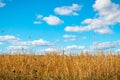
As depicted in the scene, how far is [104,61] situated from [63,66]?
162 cm

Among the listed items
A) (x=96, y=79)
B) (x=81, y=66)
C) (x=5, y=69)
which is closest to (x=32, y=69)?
(x=5, y=69)

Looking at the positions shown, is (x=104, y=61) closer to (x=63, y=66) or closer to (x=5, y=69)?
(x=63, y=66)

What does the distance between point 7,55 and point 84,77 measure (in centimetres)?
502

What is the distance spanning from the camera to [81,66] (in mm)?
10766

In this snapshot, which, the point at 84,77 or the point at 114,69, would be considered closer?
the point at 84,77

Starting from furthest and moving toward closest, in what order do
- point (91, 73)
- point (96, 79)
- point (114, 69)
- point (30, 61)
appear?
point (30, 61) → point (114, 69) → point (91, 73) → point (96, 79)

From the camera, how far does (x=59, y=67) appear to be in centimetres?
Result: 1126

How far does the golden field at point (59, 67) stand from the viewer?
31.9 ft

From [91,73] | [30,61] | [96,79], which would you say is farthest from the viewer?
[30,61]

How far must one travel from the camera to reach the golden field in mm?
9711

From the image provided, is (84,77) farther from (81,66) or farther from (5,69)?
(5,69)

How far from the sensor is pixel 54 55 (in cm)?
1288

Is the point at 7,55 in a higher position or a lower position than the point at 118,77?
higher

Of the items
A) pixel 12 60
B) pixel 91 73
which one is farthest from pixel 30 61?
pixel 91 73
